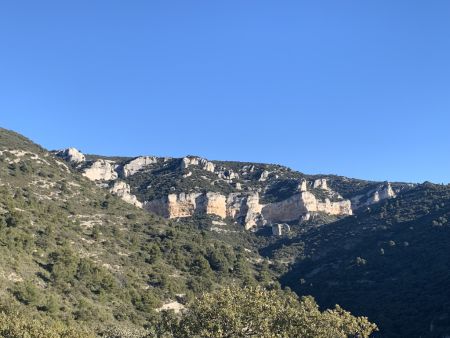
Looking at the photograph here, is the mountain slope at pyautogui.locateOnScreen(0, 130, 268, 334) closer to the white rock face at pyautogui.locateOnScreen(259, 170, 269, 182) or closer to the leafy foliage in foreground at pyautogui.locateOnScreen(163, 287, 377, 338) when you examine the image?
the leafy foliage in foreground at pyautogui.locateOnScreen(163, 287, 377, 338)

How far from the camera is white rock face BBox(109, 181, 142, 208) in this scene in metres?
116

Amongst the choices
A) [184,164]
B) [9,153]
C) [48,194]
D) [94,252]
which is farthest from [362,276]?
[184,164]

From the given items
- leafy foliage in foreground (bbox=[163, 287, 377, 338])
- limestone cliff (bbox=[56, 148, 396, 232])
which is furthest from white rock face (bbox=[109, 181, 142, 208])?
leafy foliage in foreground (bbox=[163, 287, 377, 338])

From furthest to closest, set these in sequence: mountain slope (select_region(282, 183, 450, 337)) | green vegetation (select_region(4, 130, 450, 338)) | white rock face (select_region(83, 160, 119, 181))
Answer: white rock face (select_region(83, 160, 119, 181)), mountain slope (select_region(282, 183, 450, 337)), green vegetation (select_region(4, 130, 450, 338))

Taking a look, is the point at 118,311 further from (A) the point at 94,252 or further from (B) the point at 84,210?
→ (B) the point at 84,210

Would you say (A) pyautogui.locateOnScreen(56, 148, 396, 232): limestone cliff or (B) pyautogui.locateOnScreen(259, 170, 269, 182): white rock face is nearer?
(A) pyautogui.locateOnScreen(56, 148, 396, 232): limestone cliff

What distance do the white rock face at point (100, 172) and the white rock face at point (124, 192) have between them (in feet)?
27.5

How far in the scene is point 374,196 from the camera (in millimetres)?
134125

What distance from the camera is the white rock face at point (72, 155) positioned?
5399 inches

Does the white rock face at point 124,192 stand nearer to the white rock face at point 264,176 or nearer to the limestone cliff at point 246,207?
the limestone cliff at point 246,207

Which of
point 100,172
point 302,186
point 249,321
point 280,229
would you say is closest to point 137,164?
point 100,172

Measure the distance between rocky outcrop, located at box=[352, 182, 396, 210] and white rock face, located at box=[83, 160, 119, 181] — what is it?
72663 millimetres

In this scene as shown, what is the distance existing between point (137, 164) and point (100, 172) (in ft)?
59.0

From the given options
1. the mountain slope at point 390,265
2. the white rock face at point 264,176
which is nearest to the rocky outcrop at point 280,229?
the mountain slope at point 390,265
